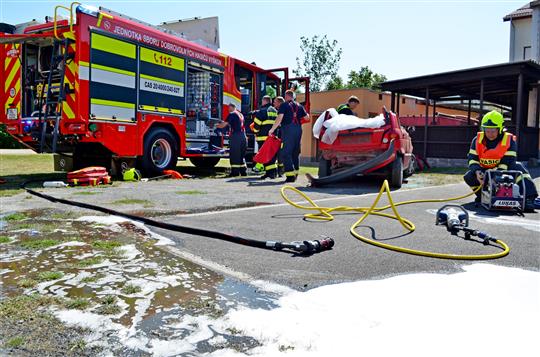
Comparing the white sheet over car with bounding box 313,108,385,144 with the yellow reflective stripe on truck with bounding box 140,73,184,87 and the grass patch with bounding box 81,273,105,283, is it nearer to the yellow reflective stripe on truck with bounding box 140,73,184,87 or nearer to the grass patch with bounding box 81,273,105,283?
the yellow reflective stripe on truck with bounding box 140,73,184,87

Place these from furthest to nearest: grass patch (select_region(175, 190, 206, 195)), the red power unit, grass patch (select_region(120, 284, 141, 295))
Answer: the red power unit → grass patch (select_region(175, 190, 206, 195)) → grass patch (select_region(120, 284, 141, 295))

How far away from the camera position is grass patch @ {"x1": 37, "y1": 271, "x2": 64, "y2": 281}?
296cm

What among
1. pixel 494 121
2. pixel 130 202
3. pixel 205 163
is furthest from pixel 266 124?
pixel 494 121

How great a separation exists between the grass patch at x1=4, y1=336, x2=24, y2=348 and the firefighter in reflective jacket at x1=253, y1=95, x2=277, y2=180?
8.56 meters

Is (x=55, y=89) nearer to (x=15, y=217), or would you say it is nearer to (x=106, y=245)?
(x=15, y=217)

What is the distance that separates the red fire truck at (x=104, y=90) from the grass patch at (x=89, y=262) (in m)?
5.59

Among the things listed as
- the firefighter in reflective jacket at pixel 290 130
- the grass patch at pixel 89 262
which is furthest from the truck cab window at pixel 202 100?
the grass patch at pixel 89 262

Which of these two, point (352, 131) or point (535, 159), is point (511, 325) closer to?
point (352, 131)

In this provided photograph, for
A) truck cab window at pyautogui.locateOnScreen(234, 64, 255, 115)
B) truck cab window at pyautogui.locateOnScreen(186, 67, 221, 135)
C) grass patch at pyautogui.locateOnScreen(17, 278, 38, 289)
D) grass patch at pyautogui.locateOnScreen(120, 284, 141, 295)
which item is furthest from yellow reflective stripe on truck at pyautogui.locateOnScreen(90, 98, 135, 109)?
grass patch at pyautogui.locateOnScreen(120, 284, 141, 295)

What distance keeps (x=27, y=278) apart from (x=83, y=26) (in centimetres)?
654

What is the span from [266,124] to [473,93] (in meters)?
11.5

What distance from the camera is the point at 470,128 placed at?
1541 cm

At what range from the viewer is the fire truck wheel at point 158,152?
9797 mm

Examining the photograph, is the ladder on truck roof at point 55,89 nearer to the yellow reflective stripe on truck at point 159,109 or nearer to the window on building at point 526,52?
the yellow reflective stripe on truck at point 159,109
